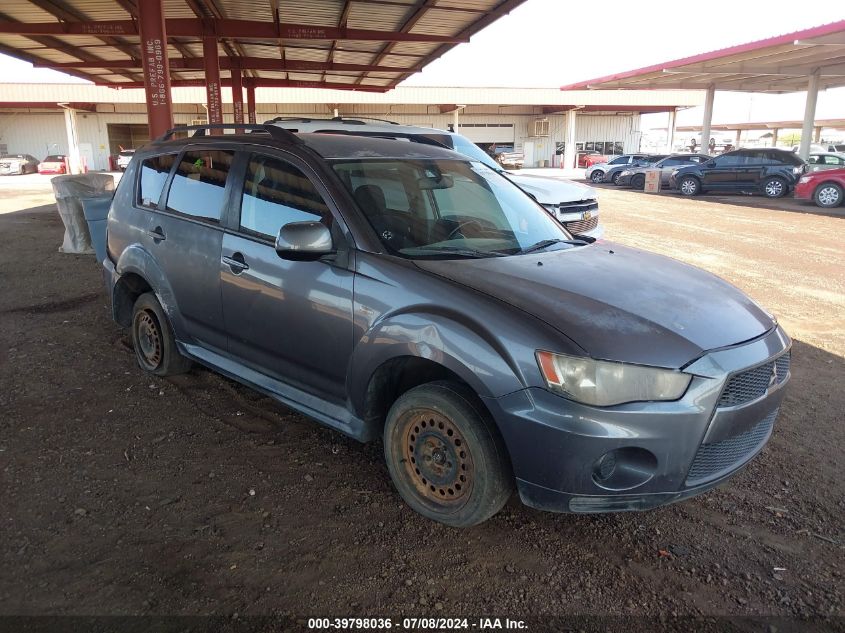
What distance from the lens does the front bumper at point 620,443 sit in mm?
2512

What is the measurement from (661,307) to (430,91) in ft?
136

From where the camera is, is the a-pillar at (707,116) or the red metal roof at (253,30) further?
the a-pillar at (707,116)

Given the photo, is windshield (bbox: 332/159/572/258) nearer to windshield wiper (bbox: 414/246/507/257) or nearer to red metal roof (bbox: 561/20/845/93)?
windshield wiper (bbox: 414/246/507/257)

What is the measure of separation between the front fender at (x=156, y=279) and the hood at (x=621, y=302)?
6.82ft

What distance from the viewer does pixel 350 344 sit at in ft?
10.4

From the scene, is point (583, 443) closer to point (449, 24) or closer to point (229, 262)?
point (229, 262)

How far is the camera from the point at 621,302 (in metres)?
2.90

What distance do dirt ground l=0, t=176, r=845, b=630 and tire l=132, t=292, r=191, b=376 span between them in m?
0.14

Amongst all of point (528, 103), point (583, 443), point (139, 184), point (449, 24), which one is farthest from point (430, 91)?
point (583, 443)

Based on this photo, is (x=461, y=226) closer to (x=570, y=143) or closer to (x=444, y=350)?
(x=444, y=350)

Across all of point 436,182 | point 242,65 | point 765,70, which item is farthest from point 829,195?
point 242,65

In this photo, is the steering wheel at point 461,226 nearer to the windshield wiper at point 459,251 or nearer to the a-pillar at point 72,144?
the windshield wiper at point 459,251

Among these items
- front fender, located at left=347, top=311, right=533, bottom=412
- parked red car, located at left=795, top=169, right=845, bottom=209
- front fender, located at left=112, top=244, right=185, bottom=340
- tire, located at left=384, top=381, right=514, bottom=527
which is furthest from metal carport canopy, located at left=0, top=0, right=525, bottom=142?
parked red car, located at left=795, top=169, right=845, bottom=209

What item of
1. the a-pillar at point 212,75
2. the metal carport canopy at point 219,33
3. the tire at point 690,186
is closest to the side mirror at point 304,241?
the metal carport canopy at point 219,33
